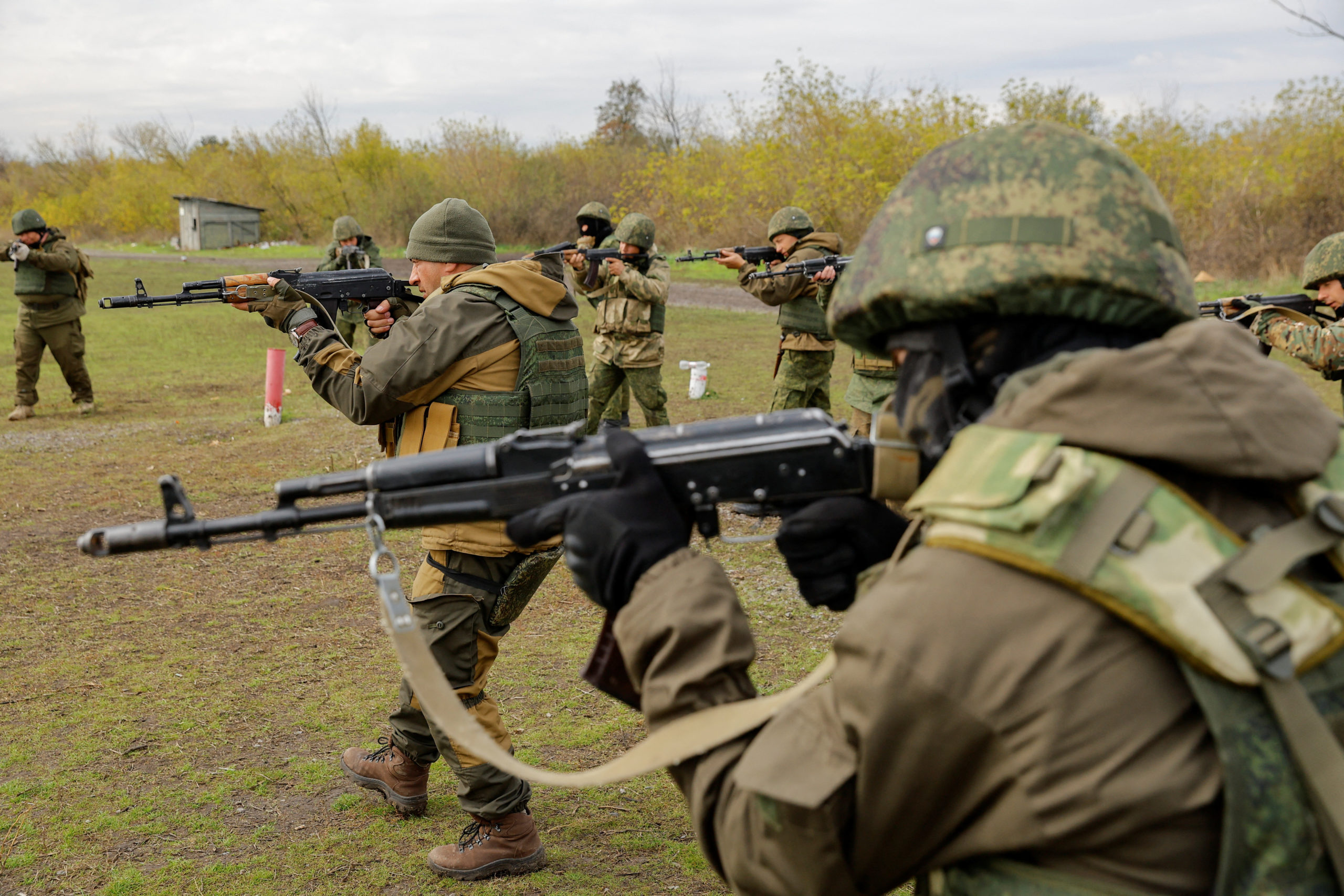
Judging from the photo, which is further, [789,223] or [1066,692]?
[789,223]

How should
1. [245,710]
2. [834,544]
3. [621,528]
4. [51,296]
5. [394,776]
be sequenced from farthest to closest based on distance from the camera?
[51,296] → [245,710] → [394,776] → [834,544] → [621,528]

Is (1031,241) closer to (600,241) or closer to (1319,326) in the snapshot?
(1319,326)

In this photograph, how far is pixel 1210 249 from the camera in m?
22.1

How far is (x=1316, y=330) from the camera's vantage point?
6.51 meters

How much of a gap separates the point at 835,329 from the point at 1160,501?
2.21 ft

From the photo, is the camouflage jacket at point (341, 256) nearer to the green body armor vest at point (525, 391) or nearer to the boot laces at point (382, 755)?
the green body armor vest at point (525, 391)

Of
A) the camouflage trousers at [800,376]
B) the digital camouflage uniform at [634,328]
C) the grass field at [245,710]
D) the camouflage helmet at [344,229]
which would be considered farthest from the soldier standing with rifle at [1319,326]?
the camouflage helmet at [344,229]

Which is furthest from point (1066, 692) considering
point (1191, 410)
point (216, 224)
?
point (216, 224)

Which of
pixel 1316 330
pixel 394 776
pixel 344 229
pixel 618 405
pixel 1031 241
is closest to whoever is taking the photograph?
pixel 1031 241

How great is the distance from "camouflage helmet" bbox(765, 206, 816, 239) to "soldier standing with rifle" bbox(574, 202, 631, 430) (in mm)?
1863

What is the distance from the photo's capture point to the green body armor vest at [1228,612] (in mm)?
1182

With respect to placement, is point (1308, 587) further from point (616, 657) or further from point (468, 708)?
point (468, 708)

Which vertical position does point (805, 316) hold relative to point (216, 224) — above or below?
below

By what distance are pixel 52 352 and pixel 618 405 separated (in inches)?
261
